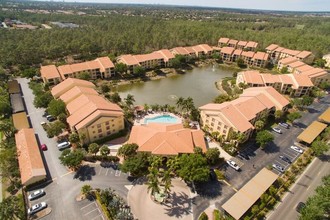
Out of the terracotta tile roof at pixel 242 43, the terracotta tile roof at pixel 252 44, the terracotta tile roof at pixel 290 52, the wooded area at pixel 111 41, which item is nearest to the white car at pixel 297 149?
the terracotta tile roof at pixel 290 52

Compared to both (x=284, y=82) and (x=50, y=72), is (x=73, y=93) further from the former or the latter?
(x=284, y=82)

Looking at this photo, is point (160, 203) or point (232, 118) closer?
point (160, 203)

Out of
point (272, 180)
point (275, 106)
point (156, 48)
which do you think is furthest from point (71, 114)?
point (156, 48)

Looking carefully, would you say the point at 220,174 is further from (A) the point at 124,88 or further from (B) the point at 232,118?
(A) the point at 124,88

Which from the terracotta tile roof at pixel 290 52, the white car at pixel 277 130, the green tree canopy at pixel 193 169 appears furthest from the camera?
→ the terracotta tile roof at pixel 290 52

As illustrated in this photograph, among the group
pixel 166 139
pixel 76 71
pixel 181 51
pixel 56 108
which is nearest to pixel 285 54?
pixel 181 51

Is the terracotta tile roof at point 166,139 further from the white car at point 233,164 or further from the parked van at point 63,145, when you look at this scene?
the parked van at point 63,145
